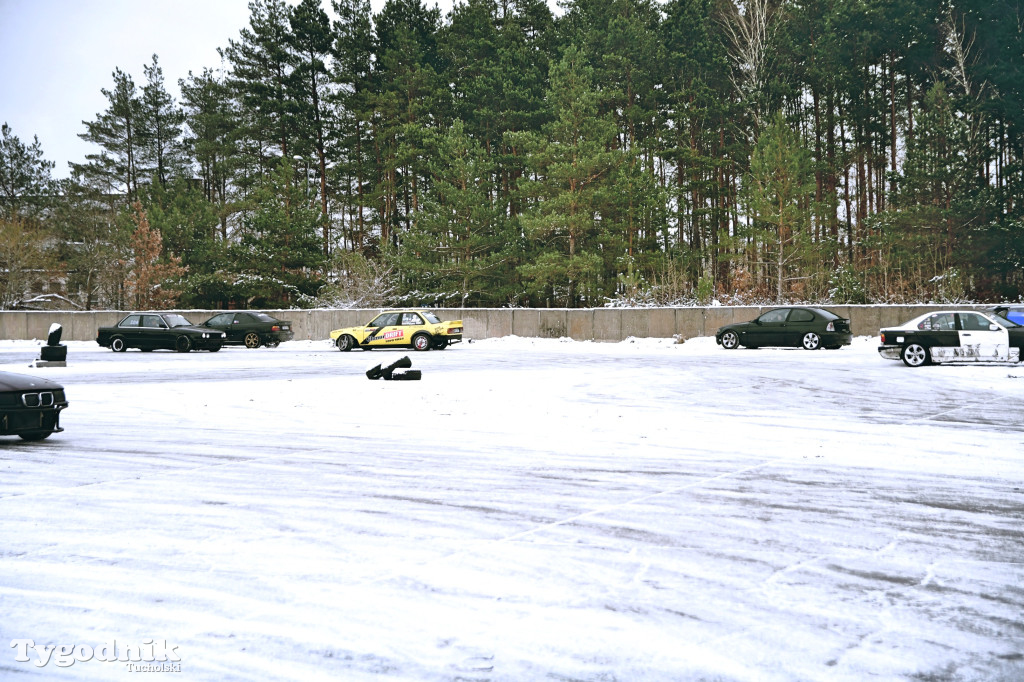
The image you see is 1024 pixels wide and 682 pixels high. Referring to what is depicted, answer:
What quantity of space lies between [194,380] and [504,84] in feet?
119

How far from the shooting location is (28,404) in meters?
9.04

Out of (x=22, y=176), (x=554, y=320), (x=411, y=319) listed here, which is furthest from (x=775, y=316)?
(x=22, y=176)

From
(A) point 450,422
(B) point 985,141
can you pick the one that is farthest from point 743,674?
(B) point 985,141

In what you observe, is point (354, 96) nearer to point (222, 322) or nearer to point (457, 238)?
point (457, 238)

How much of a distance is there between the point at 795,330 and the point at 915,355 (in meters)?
7.00

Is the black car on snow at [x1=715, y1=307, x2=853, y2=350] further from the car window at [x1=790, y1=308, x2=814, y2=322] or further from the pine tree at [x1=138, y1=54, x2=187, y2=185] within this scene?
the pine tree at [x1=138, y1=54, x2=187, y2=185]

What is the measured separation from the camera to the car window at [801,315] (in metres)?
26.3

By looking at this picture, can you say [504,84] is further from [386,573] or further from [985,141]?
[386,573]

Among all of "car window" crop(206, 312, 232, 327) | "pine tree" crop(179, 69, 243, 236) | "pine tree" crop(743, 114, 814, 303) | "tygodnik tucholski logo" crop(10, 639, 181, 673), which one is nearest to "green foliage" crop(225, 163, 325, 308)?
"pine tree" crop(179, 69, 243, 236)

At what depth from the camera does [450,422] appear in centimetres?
1129

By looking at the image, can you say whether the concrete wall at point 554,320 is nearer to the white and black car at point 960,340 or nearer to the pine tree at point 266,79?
the white and black car at point 960,340

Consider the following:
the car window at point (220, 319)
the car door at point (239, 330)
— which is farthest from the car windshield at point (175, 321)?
the car door at point (239, 330)

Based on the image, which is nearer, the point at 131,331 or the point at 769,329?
the point at 769,329

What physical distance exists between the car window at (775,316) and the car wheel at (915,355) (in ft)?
24.1
